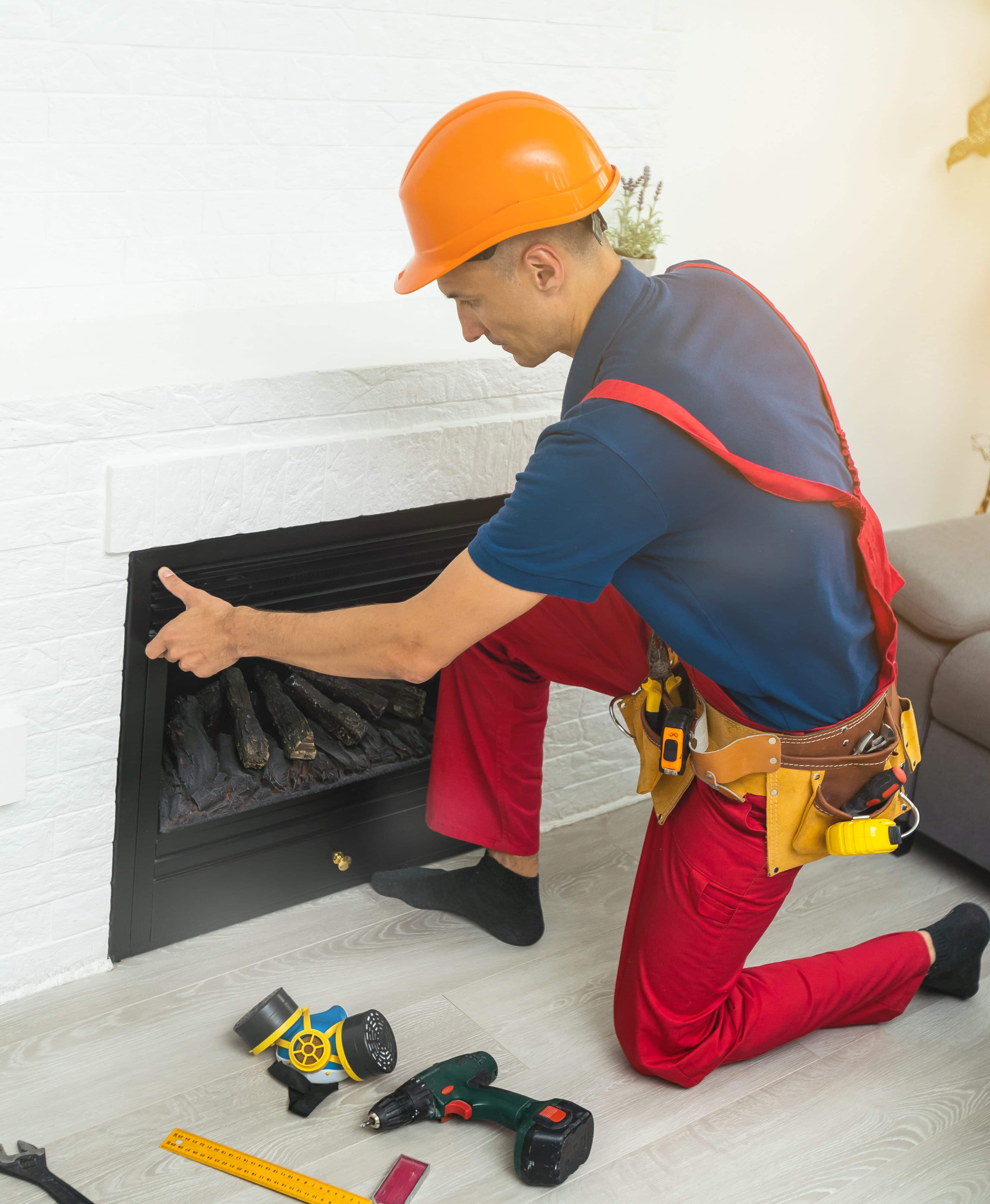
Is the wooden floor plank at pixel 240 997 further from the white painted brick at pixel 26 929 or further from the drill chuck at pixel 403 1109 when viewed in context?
the drill chuck at pixel 403 1109

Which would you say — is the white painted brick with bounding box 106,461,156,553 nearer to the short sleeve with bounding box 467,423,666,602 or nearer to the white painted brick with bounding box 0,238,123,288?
the white painted brick with bounding box 0,238,123,288

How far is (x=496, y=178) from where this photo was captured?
4.98 ft

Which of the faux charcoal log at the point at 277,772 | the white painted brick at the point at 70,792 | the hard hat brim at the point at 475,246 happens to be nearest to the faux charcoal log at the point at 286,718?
the faux charcoal log at the point at 277,772

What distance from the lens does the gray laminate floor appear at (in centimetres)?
172

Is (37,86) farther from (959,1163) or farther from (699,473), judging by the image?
(959,1163)

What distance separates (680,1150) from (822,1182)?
0.21 meters

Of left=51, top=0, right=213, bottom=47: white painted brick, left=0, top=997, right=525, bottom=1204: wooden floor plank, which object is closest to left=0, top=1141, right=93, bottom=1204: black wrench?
left=0, top=997, right=525, bottom=1204: wooden floor plank

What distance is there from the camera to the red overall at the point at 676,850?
71.0 inches

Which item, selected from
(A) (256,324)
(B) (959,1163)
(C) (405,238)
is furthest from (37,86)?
(B) (959,1163)

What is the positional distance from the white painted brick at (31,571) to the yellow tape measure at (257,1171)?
0.79 meters

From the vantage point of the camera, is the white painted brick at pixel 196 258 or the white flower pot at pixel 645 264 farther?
the white flower pot at pixel 645 264

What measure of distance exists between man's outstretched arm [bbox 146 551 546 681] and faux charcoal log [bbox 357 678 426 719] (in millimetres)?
632

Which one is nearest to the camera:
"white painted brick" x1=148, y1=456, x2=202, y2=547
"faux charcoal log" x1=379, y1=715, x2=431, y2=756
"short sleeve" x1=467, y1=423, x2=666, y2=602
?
"short sleeve" x1=467, y1=423, x2=666, y2=602

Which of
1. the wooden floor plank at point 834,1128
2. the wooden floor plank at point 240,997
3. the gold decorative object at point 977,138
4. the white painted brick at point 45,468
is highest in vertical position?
the gold decorative object at point 977,138
